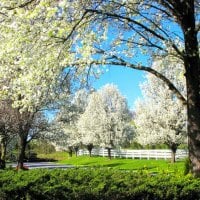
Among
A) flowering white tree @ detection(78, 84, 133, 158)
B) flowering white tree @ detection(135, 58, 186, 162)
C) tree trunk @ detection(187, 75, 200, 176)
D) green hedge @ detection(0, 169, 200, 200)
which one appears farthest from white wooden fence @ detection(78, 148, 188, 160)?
green hedge @ detection(0, 169, 200, 200)

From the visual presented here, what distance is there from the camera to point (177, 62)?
17.8m

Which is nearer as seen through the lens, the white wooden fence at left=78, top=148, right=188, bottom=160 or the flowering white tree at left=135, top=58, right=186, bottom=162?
the flowering white tree at left=135, top=58, right=186, bottom=162

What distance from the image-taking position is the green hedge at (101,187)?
36.0 ft

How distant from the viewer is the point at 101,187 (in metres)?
11.0

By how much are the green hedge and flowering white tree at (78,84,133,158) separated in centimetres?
5302

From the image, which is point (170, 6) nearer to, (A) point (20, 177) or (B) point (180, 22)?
(B) point (180, 22)

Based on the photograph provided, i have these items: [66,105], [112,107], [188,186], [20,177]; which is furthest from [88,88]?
[112,107]

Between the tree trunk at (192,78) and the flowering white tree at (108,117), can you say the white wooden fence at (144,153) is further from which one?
the tree trunk at (192,78)

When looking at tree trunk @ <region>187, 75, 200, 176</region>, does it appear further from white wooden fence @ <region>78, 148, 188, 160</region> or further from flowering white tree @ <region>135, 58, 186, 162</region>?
white wooden fence @ <region>78, 148, 188, 160</region>

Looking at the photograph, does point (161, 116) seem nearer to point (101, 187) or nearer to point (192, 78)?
point (192, 78)

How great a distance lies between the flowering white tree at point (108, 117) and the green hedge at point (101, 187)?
53.0 metres

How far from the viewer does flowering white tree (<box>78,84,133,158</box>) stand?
66.8m

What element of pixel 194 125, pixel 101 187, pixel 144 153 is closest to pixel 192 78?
pixel 194 125

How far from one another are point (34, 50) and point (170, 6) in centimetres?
534
